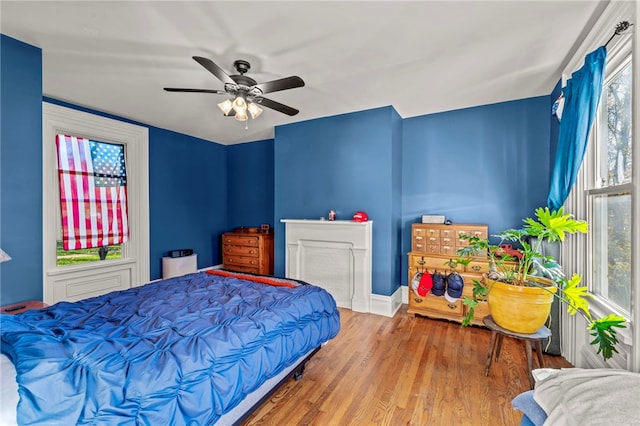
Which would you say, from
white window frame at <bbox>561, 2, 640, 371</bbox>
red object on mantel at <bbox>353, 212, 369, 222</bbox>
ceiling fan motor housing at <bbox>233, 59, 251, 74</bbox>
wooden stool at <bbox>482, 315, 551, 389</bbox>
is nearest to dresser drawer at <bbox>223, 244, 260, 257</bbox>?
red object on mantel at <bbox>353, 212, 369, 222</bbox>

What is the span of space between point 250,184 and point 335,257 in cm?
254

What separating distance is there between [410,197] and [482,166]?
959 millimetres

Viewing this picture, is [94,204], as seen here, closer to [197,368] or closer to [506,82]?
[197,368]

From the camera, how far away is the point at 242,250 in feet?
15.8

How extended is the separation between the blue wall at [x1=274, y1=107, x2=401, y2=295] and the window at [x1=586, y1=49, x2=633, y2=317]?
6.11 ft

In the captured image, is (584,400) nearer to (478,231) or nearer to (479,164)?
(478,231)

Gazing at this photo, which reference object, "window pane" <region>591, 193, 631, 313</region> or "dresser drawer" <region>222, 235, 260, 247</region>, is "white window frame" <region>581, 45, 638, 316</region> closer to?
"window pane" <region>591, 193, 631, 313</region>

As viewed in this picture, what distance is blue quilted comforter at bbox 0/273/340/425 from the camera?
40.4 inches

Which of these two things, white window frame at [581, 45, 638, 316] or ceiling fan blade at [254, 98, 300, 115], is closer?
white window frame at [581, 45, 638, 316]

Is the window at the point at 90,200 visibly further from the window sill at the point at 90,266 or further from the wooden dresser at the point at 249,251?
the wooden dresser at the point at 249,251

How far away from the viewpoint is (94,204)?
369 cm

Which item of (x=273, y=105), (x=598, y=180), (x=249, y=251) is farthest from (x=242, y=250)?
(x=598, y=180)

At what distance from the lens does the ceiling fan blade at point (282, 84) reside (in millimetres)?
1991

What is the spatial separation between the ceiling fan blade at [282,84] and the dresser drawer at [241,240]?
2971mm
